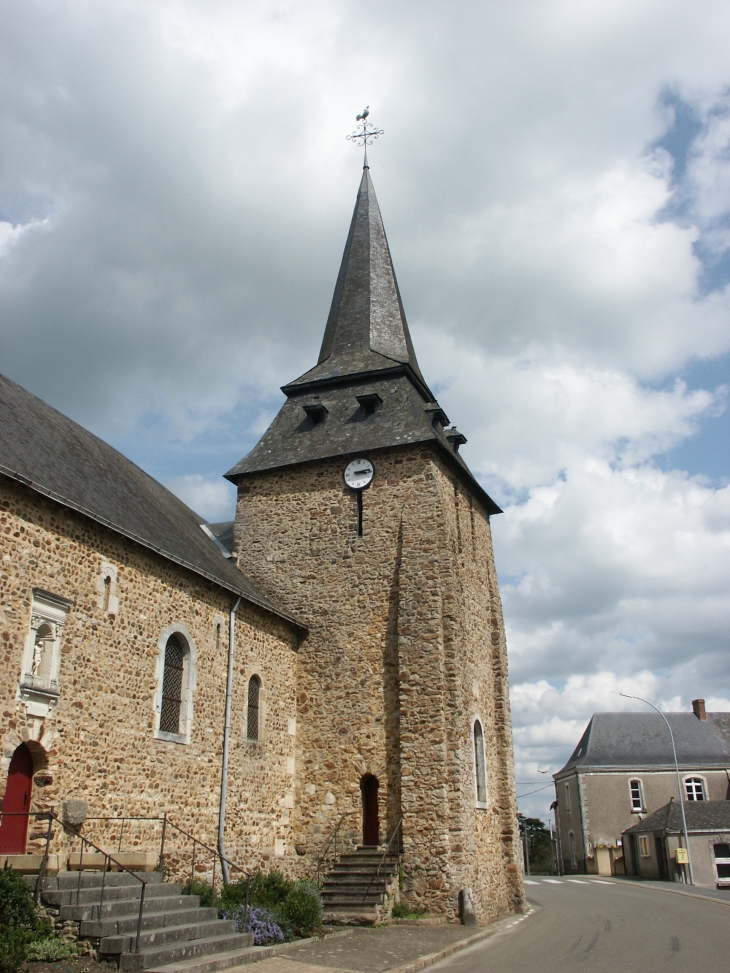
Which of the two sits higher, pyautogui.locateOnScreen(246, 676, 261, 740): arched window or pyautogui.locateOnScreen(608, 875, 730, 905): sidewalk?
pyautogui.locateOnScreen(246, 676, 261, 740): arched window

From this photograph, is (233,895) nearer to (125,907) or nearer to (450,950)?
(450,950)

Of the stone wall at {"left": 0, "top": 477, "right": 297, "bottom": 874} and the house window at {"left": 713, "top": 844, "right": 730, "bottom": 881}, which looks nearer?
the stone wall at {"left": 0, "top": 477, "right": 297, "bottom": 874}

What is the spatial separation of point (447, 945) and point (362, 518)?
9.05m

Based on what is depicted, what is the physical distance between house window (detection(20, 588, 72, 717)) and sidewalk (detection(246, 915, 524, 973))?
14.2 feet

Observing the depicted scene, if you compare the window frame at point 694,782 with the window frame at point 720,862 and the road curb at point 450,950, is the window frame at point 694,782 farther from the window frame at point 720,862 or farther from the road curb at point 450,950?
the road curb at point 450,950

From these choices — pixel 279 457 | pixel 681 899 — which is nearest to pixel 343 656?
pixel 279 457

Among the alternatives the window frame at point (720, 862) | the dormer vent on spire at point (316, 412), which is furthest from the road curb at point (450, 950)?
the window frame at point (720, 862)

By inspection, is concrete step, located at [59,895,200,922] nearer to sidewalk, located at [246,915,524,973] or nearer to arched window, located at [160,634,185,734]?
sidewalk, located at [246,915,524,973]

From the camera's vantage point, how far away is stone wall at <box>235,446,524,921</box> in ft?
50.9

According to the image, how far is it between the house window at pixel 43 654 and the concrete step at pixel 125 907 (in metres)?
2.50

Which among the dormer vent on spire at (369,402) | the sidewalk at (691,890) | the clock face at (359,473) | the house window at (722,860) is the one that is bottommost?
the sidewalk at (691,890)

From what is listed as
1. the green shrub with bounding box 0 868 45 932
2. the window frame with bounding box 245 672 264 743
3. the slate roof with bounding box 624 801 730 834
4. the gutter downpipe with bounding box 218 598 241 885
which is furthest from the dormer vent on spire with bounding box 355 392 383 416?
the slate roof with bounding box 624 801 730 834

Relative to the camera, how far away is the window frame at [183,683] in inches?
508

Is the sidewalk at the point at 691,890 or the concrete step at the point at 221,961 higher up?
the concrete step at the point at 221,961
